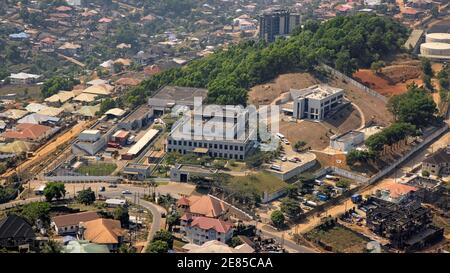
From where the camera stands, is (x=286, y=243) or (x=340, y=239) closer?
(x=286, y=243)

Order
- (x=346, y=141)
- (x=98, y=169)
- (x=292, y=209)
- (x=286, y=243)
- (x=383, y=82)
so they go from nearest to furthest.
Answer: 1. (x=286, y=243)
2. (x=292, y=209)
3. (x=98, y=169)
4. (x=346, y=141)
5. (x=383, y=82)

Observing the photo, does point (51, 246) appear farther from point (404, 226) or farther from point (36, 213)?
point (404, 226)

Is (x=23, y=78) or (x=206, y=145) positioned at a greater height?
(x=206, y=145)

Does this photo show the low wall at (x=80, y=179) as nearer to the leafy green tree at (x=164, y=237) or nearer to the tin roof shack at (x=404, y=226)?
the leafy green tree at (x=164, y=237)

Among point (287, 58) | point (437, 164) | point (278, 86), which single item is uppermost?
point (287, 58)

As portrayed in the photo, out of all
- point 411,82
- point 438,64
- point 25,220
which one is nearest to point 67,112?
point 25,220

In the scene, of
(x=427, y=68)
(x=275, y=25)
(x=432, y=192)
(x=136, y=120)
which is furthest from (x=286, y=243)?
(x=275, y=25)
